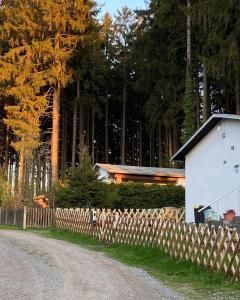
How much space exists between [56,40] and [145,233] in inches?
843

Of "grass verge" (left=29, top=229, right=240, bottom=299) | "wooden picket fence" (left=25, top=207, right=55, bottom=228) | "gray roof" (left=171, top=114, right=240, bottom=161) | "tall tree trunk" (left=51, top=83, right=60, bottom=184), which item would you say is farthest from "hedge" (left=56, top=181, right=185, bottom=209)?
"grass verge" (left=29, top=229, right=240, bottom=299)

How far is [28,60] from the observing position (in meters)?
33.2

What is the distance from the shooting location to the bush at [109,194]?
2478 centimetres

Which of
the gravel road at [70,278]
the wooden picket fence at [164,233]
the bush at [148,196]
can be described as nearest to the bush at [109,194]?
the bush at [148,196]

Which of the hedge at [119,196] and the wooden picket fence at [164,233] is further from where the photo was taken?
the hedge at [119,196]

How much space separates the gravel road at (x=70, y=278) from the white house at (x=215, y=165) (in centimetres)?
806

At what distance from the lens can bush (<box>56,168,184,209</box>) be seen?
2478 centimetres

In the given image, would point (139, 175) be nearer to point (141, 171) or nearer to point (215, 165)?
point (141, 171)

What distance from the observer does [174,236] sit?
41.1ft

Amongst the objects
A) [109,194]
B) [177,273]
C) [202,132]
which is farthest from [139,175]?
[177,273]

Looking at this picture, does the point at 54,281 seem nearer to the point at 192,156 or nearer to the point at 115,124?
the point at 192,156

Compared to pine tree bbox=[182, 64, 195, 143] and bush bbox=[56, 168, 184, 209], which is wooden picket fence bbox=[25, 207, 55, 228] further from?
pine tree bbox=[182, 64, 195, 143]

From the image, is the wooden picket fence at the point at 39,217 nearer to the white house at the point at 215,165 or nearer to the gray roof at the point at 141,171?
the white house at the point at 215,165

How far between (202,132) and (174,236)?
425 inches
